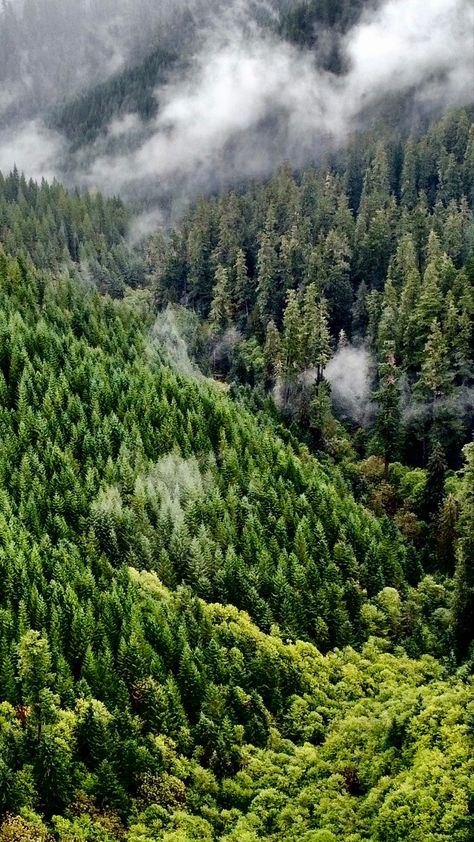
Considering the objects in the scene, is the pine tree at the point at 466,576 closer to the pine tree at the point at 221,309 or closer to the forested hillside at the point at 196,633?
the forested hillside at the point at 196,633

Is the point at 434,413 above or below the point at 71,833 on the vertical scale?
above

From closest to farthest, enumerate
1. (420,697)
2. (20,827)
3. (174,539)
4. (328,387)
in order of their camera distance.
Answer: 1. (20,827)
2. (420,697)
3. (174,539)
4. (328,387)

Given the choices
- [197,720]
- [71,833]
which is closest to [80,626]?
[197,720]

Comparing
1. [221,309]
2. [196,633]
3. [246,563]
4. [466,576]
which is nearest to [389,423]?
[246,563]

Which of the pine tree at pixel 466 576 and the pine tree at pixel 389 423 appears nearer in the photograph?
the pine tree at pixel 466 576

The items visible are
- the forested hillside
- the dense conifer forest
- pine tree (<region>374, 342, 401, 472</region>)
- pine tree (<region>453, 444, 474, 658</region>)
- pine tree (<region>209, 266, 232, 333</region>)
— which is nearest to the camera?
the forested hillside

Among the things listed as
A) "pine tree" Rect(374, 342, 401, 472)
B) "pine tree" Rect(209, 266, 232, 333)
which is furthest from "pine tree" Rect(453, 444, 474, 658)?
"pine tree" Rect(209, 266, 232, 333)

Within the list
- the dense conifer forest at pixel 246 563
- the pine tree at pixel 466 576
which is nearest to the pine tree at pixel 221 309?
the dense conifer forest at pixel 246 563

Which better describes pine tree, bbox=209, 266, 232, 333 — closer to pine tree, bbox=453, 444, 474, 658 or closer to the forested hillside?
the forested hillside

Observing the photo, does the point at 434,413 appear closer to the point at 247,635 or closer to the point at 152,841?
the point at 247,635
